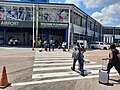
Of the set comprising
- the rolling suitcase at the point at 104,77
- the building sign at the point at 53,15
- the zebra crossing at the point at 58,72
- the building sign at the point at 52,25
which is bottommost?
the zebra crossing at the point at 58,72

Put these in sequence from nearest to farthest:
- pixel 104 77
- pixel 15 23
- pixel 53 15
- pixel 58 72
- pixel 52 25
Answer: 1. pixel 104 77
2. pixel 58 72
3. pixel 15 23
4. pixel 52 25
5. pixel 53 15

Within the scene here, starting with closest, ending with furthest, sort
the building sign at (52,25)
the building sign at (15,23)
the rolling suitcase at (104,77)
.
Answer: the rolling suitcase at (104,77), the building sign at (15,23), the building sign at (52,25)

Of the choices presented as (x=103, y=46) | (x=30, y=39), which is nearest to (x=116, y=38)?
(x=103, y=46)

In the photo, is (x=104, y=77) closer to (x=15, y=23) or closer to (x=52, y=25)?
(x=52, y=25)

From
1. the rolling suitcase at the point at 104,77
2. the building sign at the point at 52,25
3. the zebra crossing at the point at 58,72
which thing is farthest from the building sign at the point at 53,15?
the rolling suitcase at the point at 104,77

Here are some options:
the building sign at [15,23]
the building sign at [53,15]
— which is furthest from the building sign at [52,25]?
the building sign at [15,23]

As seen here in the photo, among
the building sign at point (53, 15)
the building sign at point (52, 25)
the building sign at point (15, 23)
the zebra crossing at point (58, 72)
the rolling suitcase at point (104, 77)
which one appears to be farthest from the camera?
the building sign at point (53, 15)

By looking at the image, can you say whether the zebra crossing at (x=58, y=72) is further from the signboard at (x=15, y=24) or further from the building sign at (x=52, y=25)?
the signboard at (x=15, y=24)

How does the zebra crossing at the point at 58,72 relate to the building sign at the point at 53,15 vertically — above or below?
below

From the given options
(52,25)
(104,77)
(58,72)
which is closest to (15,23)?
(52,25)

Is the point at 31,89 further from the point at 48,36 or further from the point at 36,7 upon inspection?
the point at 48,36

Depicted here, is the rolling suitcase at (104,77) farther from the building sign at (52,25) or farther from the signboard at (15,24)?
the signboard at (15,24)

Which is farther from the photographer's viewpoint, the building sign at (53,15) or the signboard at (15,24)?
the building sign at (53,15)

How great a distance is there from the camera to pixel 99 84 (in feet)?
24.3
